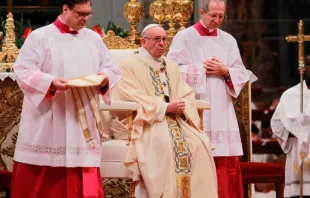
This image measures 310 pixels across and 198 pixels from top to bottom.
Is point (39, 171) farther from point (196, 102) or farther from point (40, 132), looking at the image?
point (196, 102)

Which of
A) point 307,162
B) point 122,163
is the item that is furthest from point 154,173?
point 307,162

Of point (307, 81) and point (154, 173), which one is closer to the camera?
point (154, 173)

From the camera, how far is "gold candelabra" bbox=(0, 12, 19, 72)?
11180 mm

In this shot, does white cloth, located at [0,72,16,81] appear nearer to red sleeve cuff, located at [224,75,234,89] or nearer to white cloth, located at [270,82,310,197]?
red sleeve cuff, located at [224,75,234,89]

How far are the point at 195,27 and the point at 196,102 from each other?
0.92 metres

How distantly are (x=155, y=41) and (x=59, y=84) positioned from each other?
1333mm

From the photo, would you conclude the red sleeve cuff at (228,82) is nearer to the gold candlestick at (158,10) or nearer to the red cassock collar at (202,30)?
the red cassock collar at (202,30)

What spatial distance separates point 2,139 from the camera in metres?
11.2

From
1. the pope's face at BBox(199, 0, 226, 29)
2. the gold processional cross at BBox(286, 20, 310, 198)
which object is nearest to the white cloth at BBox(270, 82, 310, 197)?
the gold processional cross at BBox(286, 20, 310, 198)

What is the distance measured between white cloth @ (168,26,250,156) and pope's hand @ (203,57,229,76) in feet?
0.19

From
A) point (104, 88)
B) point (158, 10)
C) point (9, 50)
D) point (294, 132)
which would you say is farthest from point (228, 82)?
point (9, 50)

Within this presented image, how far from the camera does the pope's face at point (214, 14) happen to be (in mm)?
10305

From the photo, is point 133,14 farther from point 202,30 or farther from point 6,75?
point 6,75

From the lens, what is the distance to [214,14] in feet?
34.0
